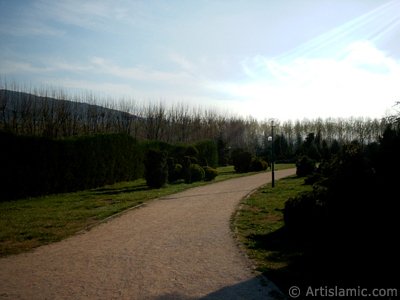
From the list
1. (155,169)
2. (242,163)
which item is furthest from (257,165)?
(155,169)

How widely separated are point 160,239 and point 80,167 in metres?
12.7

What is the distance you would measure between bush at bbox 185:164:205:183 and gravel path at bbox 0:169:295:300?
43.7 ft

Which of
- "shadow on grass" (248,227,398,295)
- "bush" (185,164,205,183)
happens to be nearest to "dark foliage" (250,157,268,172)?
"bush" (185,164,205,183)

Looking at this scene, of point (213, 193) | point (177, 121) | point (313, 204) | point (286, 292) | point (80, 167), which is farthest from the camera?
point (177, 121)

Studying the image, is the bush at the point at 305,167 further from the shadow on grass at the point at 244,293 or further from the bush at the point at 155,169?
the shadow on grass at the point at 244,293

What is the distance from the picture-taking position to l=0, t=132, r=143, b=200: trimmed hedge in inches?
640

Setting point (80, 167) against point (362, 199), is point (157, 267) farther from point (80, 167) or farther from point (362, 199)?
point (80, 167)

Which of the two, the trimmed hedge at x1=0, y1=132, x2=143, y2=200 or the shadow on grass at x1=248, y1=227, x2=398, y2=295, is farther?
the trimmed hedge at x1=0, y1=132, x2=143, y2=200

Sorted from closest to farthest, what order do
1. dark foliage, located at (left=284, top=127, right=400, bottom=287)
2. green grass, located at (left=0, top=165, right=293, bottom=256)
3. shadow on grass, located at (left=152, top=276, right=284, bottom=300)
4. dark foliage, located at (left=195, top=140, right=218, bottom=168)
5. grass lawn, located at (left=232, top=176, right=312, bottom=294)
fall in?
shadow on grass, located at (left=152, top=276, right=284, bottom=300) < dark foliage, located at (left=284, top=127, right=400, bottom=287) < grass lawn, located at (left=232, top=176, right=312, bottom=294) < green grass, located at (left=0, top=165, right=293, bottom=256) < dark foliage, located at (left=195, top=140, right=218, bottom=168)

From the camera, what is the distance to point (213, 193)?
18.3 m

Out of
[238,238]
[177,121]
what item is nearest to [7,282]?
[238,238]

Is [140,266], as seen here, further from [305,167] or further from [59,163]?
[305,167]

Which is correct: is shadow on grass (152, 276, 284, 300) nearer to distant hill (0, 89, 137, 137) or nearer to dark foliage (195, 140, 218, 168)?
distant hill (0, 89, 137, 137)

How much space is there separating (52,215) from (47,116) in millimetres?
17635
